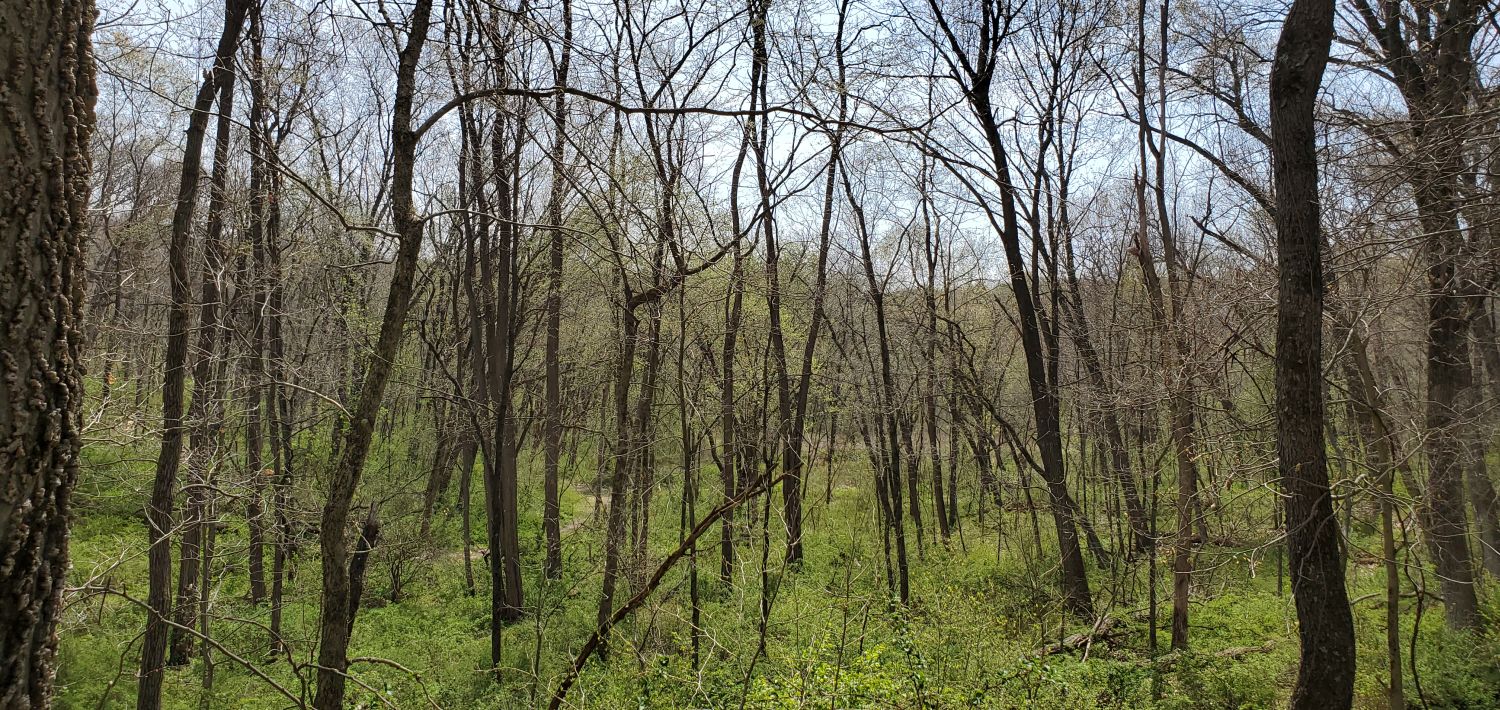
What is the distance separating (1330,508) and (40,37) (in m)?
6.67

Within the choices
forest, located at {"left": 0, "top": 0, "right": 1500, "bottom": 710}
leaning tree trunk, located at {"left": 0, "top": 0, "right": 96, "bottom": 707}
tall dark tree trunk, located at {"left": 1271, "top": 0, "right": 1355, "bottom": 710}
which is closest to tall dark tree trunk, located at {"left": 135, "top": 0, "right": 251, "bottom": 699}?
forest, located at {"left": 0, "top": 0, "right": 1500, "bottom": 710}

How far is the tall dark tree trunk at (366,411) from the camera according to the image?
2209mm

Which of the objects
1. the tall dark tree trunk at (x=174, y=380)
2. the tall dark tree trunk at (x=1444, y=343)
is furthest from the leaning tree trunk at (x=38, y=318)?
the tall dark tree trunk at (x=1444, y=343)

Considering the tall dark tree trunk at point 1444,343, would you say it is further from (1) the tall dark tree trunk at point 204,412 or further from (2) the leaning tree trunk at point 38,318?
(1) the tall dark tree trunk at point 204,412

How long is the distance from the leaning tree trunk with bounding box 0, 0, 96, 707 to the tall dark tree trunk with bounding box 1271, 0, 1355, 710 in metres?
6.11

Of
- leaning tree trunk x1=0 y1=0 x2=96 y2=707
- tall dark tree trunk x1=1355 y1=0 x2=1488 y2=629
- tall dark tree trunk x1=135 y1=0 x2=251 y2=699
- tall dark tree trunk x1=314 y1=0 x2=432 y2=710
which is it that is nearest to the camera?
leaning tree trunk x1=0 y1=0 x2=96 y2=707

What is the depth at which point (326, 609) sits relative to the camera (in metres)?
2.26

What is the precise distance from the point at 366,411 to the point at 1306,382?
5936mm

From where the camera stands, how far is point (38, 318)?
3.34ft

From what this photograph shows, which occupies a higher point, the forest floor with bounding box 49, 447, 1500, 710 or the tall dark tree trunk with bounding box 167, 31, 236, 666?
the tall dark tree trunk with bounding box 167, 31, 236, 666

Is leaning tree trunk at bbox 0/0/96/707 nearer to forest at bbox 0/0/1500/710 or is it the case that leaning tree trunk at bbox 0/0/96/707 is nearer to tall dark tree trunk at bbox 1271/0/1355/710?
forest at bbox 0/0/1500/710

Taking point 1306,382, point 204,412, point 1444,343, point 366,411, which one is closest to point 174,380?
point 204,412

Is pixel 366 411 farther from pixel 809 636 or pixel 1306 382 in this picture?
pixel 809 636

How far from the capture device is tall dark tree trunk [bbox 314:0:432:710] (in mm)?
2209
